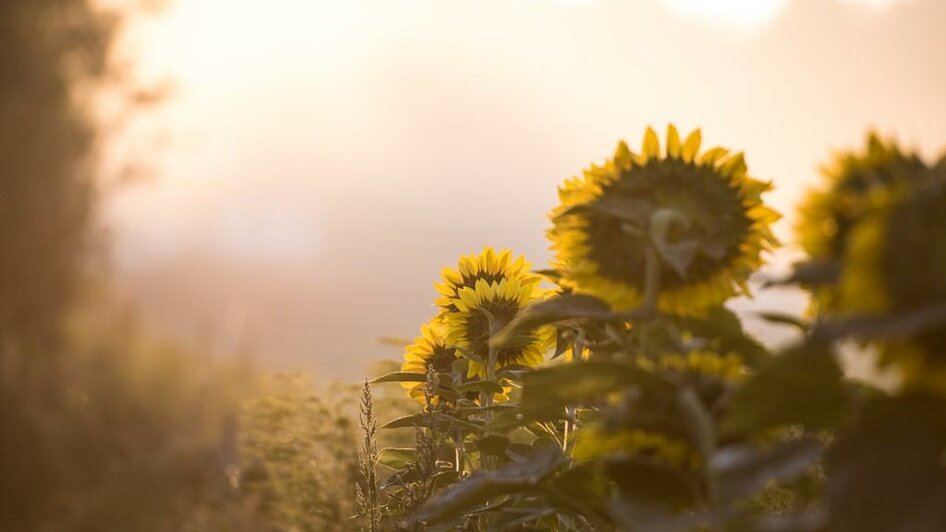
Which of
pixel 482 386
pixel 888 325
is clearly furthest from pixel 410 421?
pixel 888 325

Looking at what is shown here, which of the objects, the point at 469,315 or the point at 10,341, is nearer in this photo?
the point at 469,315

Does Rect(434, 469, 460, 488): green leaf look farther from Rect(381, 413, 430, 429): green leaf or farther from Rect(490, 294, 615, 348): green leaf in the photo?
Rect(490, 294, 615, 348): green leaf

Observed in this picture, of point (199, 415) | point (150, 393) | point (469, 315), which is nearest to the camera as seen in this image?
point (469, 315)

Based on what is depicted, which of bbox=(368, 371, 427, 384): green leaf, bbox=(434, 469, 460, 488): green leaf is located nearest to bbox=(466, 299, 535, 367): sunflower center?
bbox=(368, 371, 427, 384): green leaf

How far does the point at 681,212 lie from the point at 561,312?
193 mm

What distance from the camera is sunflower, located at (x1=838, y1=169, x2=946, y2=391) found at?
633mm

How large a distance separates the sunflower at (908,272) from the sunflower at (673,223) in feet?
1.06

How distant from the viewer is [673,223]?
Answer: 989 mm

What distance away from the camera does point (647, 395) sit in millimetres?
794

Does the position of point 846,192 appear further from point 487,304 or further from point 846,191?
point 487,304

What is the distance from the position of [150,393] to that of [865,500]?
20.3ft

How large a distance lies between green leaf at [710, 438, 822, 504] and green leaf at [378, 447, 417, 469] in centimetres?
118

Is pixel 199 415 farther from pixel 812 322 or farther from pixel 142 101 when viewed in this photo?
pixel 812 322

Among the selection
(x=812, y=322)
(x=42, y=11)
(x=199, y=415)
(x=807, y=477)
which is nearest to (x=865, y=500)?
(x=807, y=477)
